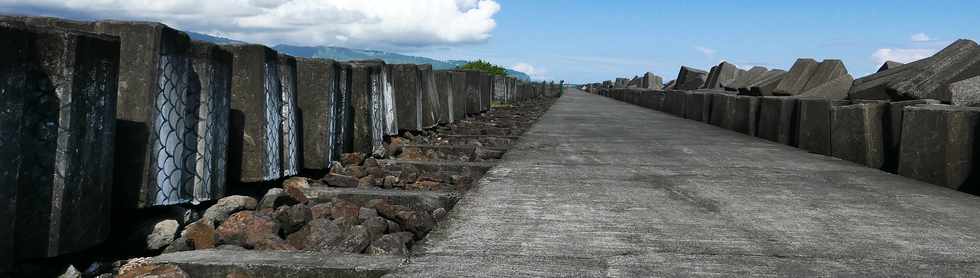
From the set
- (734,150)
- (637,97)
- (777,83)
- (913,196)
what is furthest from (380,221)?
(637,97)

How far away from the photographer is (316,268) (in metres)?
2.98

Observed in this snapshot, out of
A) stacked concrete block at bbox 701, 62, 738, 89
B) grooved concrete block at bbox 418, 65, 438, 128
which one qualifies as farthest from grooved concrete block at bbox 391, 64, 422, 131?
stacked concrete block at bbox 701, 62, 738, 89

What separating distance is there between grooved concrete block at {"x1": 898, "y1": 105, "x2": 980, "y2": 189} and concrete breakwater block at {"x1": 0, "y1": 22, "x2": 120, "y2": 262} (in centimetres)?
540

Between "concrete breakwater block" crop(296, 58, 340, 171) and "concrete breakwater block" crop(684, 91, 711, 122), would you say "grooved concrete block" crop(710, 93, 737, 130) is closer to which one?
"concrete breakwater block" crop(684, 91, 711, 122)

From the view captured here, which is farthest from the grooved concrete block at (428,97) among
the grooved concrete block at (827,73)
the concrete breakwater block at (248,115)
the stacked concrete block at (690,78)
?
the stacked concrete block at (690,78)

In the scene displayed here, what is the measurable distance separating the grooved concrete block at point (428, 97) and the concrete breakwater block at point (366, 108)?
2512 mm

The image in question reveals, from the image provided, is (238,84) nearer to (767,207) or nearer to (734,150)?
(767,207)

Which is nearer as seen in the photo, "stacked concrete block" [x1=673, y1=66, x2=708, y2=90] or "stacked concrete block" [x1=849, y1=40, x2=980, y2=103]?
"stacked concrete block" [x1=849, y1=40, x2=980, y2=103]

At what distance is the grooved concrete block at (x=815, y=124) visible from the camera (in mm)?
7840

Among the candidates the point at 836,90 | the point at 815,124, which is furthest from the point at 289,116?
the point at 836,90

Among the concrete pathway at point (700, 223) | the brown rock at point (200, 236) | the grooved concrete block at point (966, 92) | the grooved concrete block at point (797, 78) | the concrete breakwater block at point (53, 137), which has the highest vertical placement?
the grooved concrete block at point (797, 78)

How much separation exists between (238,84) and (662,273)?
9.87ft

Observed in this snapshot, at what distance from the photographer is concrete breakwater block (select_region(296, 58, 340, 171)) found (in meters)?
5.94

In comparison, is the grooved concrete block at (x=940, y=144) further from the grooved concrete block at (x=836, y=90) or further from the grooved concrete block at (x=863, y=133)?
the grooved concrete block at (x=836, y=90)
